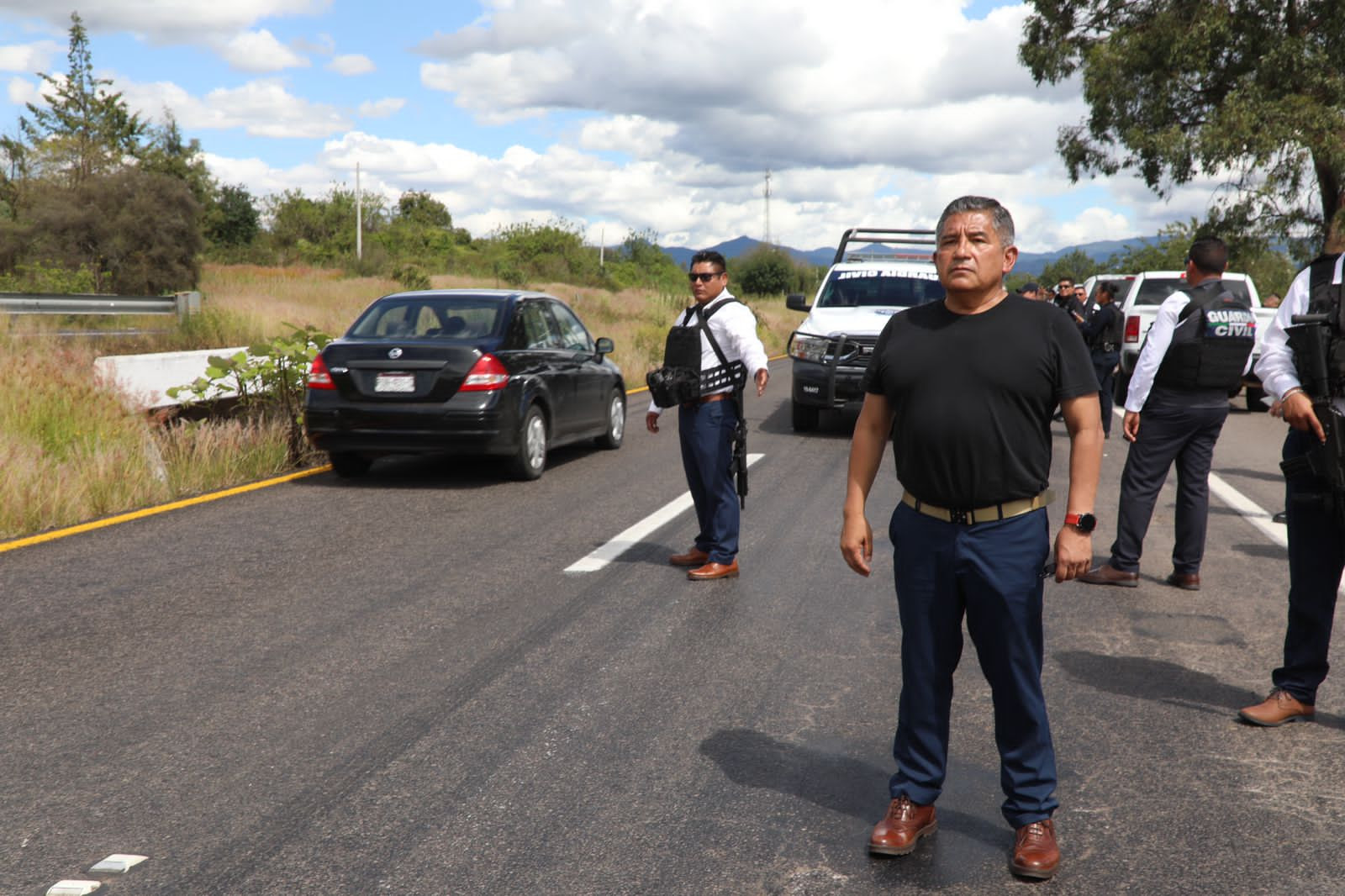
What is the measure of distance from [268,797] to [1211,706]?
3.59 m

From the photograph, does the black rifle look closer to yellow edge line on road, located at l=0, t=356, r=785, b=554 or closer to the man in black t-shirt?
the man in black t-shirt

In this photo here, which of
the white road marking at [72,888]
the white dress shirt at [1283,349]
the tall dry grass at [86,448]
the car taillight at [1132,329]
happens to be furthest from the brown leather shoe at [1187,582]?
the car taillight at [1132,329]

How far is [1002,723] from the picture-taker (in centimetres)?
356

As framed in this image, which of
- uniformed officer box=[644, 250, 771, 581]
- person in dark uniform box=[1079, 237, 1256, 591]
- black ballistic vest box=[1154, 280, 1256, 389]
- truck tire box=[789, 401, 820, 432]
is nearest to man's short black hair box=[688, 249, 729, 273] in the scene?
uniformed officer box=[644, 250, 771, 581]

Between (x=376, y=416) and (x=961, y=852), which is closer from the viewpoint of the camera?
(x=961, y=852)

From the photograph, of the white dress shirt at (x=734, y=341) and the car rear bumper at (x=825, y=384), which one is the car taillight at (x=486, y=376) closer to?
the white dress shirt at (x=734, y=341)

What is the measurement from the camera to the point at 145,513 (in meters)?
9.00

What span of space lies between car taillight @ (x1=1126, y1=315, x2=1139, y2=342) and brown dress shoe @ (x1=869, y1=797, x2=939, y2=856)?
16.5 meters

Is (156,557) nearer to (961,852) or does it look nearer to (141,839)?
(141,839)

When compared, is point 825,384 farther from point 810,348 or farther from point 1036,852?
point 1036,852

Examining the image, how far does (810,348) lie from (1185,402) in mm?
7306

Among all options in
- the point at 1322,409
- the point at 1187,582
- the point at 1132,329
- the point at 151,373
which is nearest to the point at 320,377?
the point at 151,373

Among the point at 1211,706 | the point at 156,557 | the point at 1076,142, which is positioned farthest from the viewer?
the point at 1076,142

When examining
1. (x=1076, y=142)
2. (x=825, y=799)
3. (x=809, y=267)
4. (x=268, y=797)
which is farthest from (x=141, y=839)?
(x=809, y=267)
